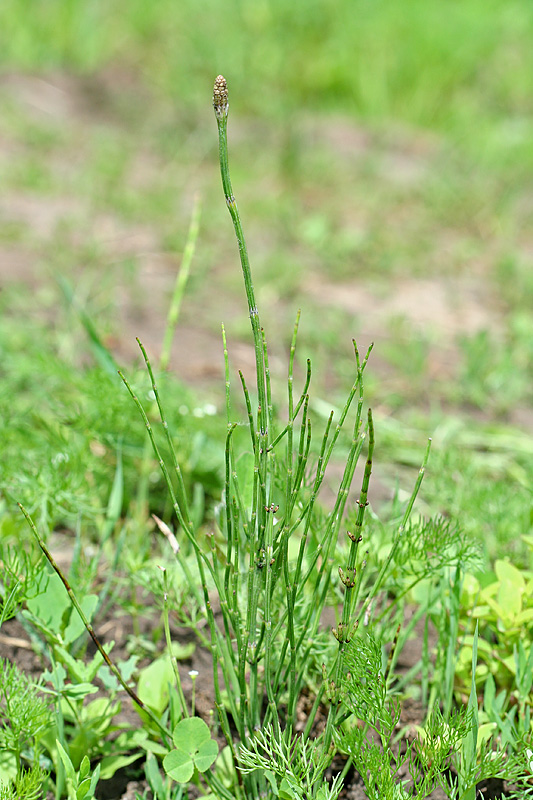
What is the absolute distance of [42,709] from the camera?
1.04 m

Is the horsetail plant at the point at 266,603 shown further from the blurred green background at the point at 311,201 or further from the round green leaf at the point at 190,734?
the blurred green background at the point at 311,201

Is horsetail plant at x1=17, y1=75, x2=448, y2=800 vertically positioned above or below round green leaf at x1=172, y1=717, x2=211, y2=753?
above

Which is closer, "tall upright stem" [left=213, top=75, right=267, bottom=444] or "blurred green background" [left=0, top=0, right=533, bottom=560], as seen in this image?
"tall upright stem" [left=213, top=75, right=267, bottom=444]

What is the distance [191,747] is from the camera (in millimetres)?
1025

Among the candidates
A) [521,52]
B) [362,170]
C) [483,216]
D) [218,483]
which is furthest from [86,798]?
[521,52]

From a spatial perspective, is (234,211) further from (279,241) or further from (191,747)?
(279,241)

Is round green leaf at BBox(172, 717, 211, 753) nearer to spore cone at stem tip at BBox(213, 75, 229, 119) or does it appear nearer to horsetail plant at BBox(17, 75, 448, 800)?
horsetail plant at BBox(17, 75, 448, 800)

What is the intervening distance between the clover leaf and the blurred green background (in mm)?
818

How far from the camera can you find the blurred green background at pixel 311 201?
2.65 m

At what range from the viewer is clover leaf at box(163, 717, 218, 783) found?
3.32 feet

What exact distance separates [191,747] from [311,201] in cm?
398

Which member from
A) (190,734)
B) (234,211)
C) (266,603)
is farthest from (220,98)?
(190,734)

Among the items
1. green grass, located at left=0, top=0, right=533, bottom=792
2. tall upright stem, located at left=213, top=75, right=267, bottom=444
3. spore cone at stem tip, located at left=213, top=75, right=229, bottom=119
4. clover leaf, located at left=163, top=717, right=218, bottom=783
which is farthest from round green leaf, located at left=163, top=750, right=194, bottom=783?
spore cone at stem tip, located at left=213, top=75, right=229, bottom=119

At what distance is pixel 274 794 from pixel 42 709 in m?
0.33
